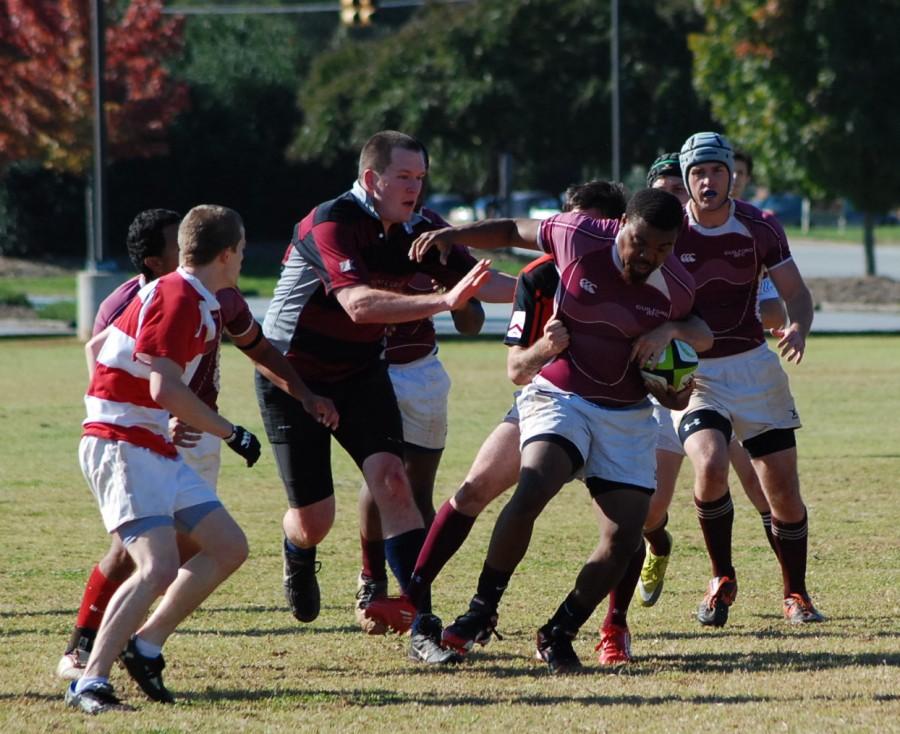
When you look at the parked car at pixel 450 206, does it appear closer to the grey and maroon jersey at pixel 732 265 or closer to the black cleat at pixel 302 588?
the grey and maroon jersey at pixel 732 265

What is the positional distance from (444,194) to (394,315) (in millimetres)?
69203

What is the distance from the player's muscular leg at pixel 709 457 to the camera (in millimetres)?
7785

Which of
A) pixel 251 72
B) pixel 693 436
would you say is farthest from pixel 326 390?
pixel 251 72

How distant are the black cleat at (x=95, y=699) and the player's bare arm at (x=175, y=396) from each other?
3.20ft

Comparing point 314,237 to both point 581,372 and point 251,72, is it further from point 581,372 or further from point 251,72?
point 251,72

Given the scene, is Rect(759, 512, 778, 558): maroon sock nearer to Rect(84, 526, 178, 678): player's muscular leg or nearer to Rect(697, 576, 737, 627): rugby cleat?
Rect(697, 576, 737, 627): rugby cleat

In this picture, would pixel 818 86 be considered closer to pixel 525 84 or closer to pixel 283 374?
pixel 525 84

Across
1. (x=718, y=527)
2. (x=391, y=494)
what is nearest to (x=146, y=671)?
(x=391, y=494)

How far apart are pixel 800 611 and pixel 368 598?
2.00 metres

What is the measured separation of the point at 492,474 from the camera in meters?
7.03

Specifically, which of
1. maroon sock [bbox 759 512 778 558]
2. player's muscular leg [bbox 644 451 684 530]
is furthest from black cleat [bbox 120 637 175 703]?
maroon sock [bbox 759 512 778 558]

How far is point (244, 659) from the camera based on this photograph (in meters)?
6.91

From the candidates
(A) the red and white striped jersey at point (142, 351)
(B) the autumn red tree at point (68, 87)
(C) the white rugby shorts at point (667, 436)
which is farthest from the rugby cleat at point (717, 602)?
(B) the autumn red tree at point (68, 87)

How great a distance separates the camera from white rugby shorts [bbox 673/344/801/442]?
790 cm
